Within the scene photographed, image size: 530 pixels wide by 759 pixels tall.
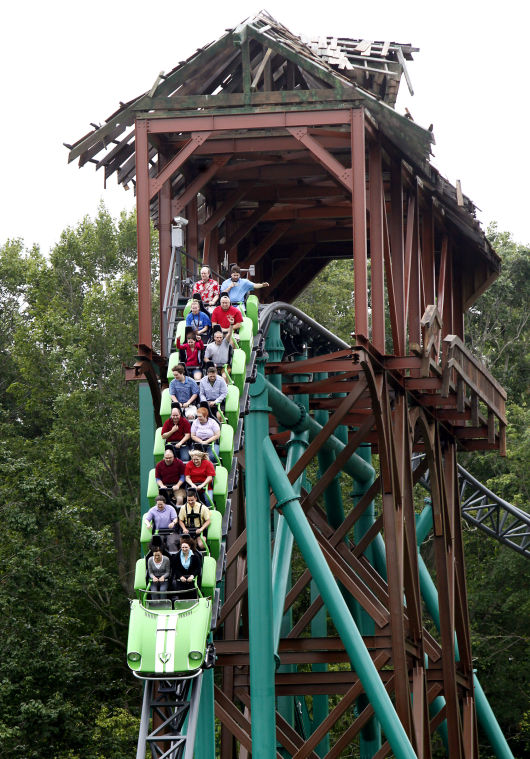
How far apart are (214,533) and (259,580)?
4219 millimetres

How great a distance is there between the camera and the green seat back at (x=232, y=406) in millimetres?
19969

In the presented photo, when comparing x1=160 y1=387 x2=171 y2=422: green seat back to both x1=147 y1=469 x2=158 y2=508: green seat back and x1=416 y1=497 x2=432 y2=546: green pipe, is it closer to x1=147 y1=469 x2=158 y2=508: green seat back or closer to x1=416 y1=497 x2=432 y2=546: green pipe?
x1=147 y1=469 x2=158 y2=508: green seat back

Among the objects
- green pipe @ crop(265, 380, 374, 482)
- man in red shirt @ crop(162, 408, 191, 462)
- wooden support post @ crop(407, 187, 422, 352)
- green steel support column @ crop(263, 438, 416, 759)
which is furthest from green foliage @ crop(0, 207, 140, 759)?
man in red shirt @ crop(162, 408, 191, 462)

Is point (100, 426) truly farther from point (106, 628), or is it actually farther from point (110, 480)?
point (106, 628)

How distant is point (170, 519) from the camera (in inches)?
709

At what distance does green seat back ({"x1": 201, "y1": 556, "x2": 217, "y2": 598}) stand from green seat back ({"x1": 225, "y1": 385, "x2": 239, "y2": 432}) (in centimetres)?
283

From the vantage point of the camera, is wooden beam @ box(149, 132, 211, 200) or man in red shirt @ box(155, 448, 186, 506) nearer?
man in red shirt @ box(155, 448, 186, 506)

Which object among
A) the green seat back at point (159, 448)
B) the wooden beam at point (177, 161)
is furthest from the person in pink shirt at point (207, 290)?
the green seat back at point (159, 448)

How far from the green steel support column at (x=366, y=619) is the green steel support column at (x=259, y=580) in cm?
581

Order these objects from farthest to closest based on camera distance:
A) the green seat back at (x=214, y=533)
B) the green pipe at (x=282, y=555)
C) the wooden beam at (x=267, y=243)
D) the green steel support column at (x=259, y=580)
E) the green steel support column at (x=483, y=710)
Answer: the green steel support column at (x=483, y=710)
the wooden beam at (x=267, y=243)
the green pipe at (x=282, y=555)
the green steel support column at (x=259, y=580)
the green seat back at (x=214, y=533)

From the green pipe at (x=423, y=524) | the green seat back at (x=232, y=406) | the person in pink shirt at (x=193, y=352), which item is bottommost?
the green seat back at (x=232, y=406)

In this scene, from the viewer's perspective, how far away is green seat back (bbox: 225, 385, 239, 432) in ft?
65.5

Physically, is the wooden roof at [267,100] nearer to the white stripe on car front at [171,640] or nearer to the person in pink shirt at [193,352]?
the person in pink shirt at [193,352]

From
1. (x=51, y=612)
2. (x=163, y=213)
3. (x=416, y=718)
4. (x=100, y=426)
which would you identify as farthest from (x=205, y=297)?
(x=100, y=426)
